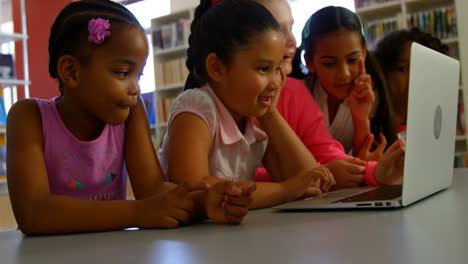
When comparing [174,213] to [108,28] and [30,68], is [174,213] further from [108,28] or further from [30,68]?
[30,68]

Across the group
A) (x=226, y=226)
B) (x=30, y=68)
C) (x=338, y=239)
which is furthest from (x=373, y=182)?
(x=30, y=68)

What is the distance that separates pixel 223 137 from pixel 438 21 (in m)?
3.54

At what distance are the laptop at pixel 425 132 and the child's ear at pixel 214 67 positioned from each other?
383 millimetres

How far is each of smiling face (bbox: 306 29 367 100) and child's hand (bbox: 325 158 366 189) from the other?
353mm

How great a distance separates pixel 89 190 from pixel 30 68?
5615 mm

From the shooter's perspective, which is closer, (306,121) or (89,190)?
(89,190)

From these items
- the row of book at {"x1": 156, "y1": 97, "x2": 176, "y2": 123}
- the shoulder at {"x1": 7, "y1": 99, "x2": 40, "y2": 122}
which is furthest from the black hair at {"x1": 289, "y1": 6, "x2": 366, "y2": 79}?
the row of book at {"x1": 156, "y1": 97, "x2": 176, "y2": 123}

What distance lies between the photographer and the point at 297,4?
5133 mm

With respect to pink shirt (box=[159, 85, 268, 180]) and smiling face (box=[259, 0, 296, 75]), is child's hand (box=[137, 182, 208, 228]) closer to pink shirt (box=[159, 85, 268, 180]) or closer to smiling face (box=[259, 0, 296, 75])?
pink shirt (box=[159, 85, 268, 180])

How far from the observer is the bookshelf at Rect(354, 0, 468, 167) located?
153 inches

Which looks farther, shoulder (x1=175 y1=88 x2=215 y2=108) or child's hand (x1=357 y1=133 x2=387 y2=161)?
child's hand (x1=357 y1=133 x2=387 y2=161)

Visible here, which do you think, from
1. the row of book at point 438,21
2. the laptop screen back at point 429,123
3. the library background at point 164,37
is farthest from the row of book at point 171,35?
the laptop screen back at point 429,123

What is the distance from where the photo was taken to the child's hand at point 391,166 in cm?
107

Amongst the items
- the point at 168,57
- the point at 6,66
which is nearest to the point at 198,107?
the point at 6,66
